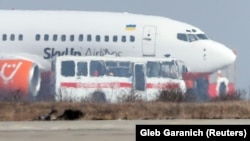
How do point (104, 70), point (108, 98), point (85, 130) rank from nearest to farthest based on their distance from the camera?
point (85, 130), point (108, 98), point (104, 70)

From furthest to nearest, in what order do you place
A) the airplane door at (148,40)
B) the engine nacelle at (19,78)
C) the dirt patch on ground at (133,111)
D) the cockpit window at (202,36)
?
the cockpit window at (202,36) → the airplane door at (148,40) → the engine nacelle at (19,78) → the dirt patch on ground at (133,111)

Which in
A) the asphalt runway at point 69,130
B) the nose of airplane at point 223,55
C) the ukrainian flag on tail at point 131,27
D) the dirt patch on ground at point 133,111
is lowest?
the asphalt runway at point 69,130

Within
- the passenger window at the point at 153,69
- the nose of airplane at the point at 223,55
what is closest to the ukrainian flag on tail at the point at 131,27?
the passenger window at the point at 153,69

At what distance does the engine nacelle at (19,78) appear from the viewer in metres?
43.1

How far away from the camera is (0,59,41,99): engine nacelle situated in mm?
43062

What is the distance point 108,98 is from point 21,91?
381cm

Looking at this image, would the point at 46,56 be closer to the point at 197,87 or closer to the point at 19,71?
the point at 19,71

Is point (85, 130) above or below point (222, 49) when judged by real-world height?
below

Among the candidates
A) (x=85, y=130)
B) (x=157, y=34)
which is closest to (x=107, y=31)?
(x=157, y=34)

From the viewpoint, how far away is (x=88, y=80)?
44188 millimetres

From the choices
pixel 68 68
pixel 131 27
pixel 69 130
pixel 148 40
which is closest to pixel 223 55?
pixel 148 40

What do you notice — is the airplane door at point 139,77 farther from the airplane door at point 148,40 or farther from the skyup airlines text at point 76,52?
the skyup airlines text at point 76,52

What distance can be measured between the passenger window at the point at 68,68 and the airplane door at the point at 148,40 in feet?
13.3

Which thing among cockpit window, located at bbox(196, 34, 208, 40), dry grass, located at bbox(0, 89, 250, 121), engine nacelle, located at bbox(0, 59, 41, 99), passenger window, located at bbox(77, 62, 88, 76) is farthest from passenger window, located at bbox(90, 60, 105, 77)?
dry grass, located at bbox(0, 89, 250, 121)
